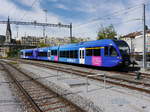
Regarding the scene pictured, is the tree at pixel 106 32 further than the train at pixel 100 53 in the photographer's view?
Yes

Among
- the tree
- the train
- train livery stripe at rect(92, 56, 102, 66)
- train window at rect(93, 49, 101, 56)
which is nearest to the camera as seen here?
the train

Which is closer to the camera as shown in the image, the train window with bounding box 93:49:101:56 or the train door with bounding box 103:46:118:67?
the train door with bounding box 103:46:118:67

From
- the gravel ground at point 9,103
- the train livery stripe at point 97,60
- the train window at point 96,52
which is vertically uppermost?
the train window at point 96,52

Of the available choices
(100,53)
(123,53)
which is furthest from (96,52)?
(123,53)

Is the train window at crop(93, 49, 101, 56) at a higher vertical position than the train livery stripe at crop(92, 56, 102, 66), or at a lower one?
higher

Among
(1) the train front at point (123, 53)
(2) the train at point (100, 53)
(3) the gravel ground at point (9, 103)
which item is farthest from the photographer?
(2) the train at point (100, 53)

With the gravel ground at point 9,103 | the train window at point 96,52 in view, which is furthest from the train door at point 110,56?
the gravel ground at point 9,103

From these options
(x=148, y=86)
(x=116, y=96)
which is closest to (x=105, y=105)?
(x=116, y=96)

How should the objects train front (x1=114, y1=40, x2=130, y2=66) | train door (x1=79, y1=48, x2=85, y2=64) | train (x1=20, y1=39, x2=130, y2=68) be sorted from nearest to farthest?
train front (x1=114, y1=40, x2=130, y2=66) → train (x1=20, y1=39, x2=130, y2=68) → train door (x1=79, y1=48, x2=85, y2=64)

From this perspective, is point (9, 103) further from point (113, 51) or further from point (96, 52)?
point (96, 52)

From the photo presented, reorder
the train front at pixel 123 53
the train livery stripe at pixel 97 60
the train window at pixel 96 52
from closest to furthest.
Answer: the train front at pixel 123 53
the train livery stripe at pixel 97 60
the train window at pixel 96 52

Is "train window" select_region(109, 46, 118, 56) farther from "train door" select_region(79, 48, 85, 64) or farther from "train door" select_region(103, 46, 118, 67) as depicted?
"train door" select_region(79, 48, 85, 64)

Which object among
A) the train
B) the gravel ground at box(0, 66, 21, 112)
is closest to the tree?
the train

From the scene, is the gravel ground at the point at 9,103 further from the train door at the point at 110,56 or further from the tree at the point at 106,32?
the tree at the point at 106,32
